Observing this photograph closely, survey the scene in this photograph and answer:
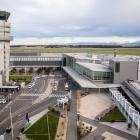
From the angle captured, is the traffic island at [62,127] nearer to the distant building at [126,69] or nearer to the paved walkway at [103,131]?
the paved walkway at [103,131]

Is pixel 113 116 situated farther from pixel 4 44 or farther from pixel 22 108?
pixel 4 44

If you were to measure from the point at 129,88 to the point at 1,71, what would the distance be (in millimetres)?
48257

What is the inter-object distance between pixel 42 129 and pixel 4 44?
62.0m

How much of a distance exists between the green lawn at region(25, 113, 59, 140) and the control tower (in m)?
46.4

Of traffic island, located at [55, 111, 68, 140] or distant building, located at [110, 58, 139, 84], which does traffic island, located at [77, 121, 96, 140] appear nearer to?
traffic island, located at [55, 111, 68, 140]

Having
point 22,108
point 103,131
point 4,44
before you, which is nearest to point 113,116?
point 103,131

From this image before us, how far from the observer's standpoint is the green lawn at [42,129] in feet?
175

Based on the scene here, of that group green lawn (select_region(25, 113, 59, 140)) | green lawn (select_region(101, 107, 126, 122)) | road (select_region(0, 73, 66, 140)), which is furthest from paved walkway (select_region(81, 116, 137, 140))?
road (select_region(0, 73, 66, 140))

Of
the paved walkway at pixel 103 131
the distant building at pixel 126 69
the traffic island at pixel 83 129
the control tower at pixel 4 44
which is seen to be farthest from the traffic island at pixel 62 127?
the control tower at pixel 4 44

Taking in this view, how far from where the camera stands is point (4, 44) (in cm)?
11225

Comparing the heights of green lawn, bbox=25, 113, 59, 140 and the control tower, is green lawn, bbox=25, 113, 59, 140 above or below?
below

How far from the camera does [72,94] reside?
92562mm

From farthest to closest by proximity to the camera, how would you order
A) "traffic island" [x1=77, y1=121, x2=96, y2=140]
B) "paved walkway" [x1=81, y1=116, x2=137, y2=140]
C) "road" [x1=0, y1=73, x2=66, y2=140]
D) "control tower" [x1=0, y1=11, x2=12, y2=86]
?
1. "control tower" [x1=0, y1=11, x2=12, y2=86]
2. "road" [x1=0, y1=73, x2=66, y2=140]
3. "traffic island" [x1=77, y1=121, x2=96, y2=140]
4. "paved walkway" [x1=81, y1=116, x2=137, y2=140]

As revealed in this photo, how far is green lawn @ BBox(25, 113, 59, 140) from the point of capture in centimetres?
5328
